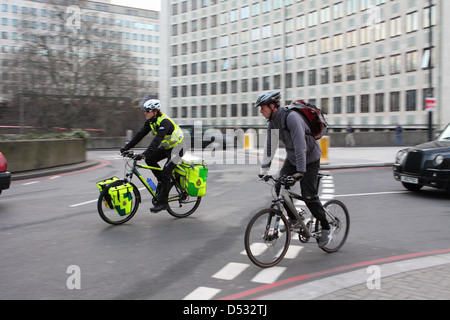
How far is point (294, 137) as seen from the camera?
4.97 metres

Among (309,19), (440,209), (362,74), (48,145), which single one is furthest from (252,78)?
(440,209)

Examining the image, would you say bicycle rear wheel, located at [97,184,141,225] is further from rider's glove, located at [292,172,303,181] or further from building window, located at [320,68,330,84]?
building window, located at [320,68,330,84]

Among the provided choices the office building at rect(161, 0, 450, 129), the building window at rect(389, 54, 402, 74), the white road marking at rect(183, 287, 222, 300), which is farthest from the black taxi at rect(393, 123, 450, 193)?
the building window at rect(389, 54, 402, 74)

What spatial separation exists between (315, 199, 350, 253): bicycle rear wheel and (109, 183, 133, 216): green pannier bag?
2909 mm

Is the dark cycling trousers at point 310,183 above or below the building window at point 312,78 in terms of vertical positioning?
below

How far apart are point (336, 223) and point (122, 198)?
3.05 meters

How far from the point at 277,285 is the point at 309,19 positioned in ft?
187

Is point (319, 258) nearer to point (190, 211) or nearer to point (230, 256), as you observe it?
point (230, 256)

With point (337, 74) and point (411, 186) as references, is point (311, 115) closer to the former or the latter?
point (411, 186)

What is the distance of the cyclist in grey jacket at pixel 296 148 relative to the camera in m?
4.97

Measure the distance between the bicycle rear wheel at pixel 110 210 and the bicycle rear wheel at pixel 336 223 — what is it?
117 inches

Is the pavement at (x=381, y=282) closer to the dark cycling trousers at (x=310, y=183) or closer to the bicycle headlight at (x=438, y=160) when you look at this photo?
the dark cycling trousers at (x=310, y=183)
